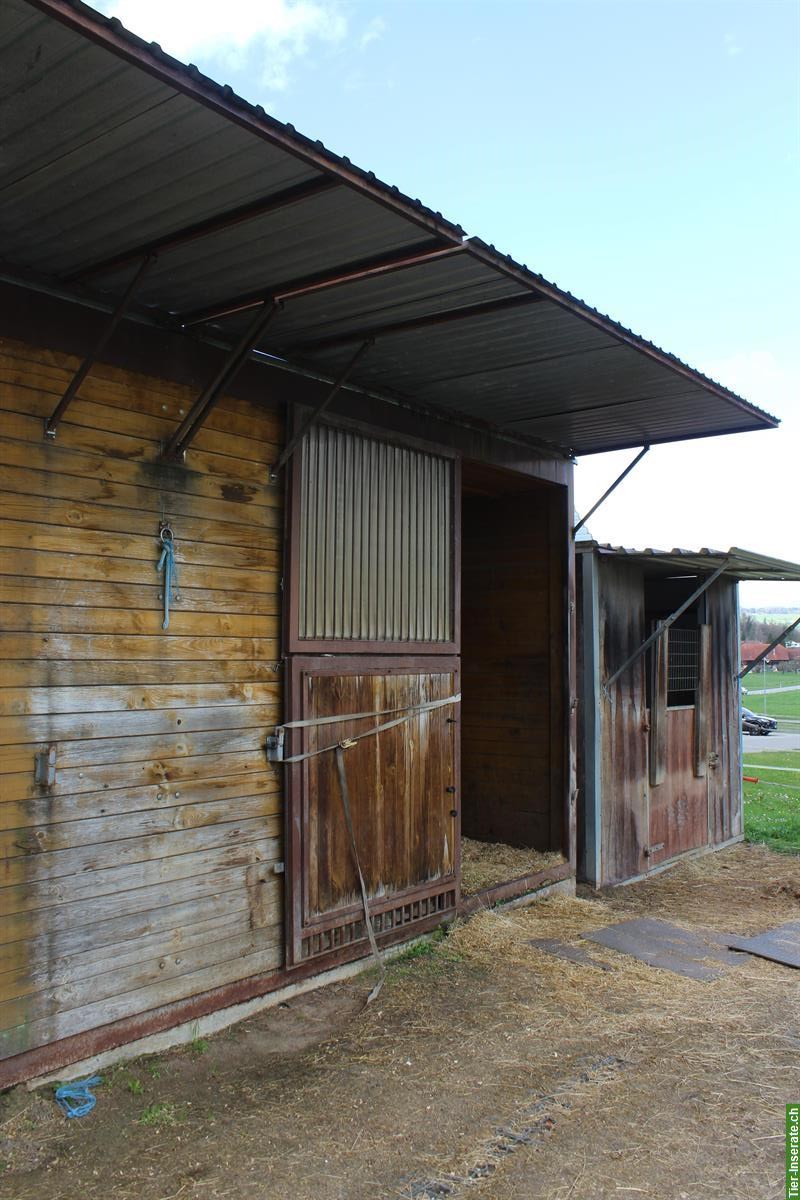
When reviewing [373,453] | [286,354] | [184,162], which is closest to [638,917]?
[373,453]

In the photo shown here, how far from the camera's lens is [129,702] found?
385cm

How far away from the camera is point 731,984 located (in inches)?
199

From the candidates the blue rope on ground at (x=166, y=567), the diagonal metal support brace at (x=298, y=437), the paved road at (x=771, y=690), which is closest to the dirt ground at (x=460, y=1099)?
the blue rope on ground at (x=166, y=567)

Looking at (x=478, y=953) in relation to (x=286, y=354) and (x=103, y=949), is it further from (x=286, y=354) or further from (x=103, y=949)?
(x=286, y=354)

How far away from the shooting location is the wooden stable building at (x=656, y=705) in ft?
24.5

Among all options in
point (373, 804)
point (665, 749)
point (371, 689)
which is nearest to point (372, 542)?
point (371, 689)

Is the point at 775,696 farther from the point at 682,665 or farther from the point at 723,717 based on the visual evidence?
the point at 682,665

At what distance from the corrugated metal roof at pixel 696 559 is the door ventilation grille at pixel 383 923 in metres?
3.14

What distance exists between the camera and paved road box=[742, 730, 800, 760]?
75.9 feet

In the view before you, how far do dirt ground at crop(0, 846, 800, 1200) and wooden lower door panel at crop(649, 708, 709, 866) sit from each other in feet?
9.95

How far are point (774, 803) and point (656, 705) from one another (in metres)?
5.49

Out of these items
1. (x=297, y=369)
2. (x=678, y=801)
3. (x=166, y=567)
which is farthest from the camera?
(x=678, y=801)

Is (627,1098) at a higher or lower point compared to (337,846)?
lower

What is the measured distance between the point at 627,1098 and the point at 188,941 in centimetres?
193
